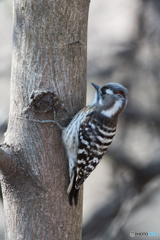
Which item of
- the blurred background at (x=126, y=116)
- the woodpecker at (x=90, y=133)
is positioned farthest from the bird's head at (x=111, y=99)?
the blurred background at (x=126, y=116)

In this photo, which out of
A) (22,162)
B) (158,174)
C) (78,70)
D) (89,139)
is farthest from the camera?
(158,174)

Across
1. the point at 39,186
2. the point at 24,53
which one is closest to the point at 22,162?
the point at 39,186

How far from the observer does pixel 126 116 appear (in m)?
4.36

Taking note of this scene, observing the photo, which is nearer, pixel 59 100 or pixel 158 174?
pixel 59 100

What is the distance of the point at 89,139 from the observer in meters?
2.35

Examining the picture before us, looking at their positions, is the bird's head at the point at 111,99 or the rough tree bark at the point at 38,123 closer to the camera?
the rough tree bark at the point at 38,123

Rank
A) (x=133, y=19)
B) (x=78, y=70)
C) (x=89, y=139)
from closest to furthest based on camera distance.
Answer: (x=78, y=70) < (x=89, y=139) < (x=133, y=19)

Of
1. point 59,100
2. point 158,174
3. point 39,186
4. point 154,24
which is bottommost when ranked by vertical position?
point 158,174

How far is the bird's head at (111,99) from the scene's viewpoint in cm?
247

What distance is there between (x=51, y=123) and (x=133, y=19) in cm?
313

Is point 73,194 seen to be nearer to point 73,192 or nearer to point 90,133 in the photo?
point 73,192

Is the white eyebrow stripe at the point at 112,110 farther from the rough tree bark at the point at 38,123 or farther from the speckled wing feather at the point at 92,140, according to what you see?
the rough tree bark at the point at 38,123

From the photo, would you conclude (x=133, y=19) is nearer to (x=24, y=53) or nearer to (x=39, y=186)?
(x=24, y=53)

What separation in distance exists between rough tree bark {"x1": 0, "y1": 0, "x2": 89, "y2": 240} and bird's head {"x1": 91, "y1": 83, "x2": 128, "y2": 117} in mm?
488
